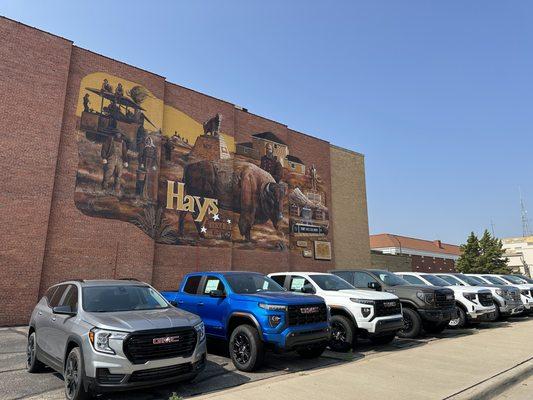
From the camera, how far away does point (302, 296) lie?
8.44 m

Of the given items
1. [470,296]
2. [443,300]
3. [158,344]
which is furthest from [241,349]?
[470,296]

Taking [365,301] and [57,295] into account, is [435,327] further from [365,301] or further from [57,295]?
[57,295]

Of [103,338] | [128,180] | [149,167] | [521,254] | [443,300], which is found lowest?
[103,338]

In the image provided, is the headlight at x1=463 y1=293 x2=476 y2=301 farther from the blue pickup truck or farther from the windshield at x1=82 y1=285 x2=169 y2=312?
→ the windshield at x1=82 y1=285 x2=169 y2=312

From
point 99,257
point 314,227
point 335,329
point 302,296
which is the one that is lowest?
point 335,329

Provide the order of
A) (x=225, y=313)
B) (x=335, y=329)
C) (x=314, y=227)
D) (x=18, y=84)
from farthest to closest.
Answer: (x=314, y=227) → (x=18, y=84) → (x=335, y=329) → (x=225, y=313)

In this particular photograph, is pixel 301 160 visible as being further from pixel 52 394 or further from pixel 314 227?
pixel 52 394

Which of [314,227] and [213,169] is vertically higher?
[213,169]

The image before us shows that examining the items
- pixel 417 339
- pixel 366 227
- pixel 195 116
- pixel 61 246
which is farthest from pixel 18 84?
pixel 366 227

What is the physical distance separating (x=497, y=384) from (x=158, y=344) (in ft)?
17.7

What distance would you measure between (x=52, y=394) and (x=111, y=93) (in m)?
16.4

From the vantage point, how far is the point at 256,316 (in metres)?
7.75

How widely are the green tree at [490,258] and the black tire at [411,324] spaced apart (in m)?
50.3

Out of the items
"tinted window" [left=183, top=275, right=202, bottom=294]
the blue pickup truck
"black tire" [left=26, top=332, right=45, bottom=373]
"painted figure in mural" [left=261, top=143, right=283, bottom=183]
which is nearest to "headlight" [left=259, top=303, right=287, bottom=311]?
the blue pickup truck
